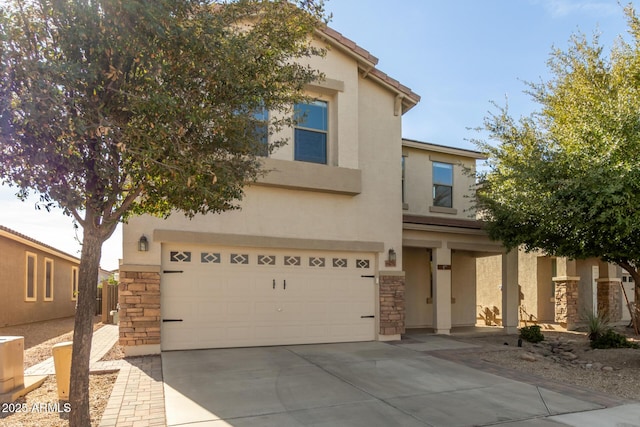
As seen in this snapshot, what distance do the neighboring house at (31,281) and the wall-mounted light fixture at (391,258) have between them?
12911 millimetres

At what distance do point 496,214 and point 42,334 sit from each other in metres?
14.1

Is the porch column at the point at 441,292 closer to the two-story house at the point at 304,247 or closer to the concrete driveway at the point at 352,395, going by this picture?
the two-story house at the point at 304,247

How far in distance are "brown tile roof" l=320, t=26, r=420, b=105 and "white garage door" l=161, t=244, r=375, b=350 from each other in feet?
15.3

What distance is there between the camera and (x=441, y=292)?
13.7 meters

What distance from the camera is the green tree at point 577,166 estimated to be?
29.2 feet

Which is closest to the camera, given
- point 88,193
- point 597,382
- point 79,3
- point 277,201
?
point 79,3

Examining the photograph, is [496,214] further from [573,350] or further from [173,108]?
[173,108]

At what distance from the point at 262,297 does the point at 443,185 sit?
819cm

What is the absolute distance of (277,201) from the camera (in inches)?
439

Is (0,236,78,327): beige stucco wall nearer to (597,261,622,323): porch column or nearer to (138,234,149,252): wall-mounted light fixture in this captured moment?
(138,234,149,252): wall-mounted light fixture

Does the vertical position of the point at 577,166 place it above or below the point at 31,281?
above

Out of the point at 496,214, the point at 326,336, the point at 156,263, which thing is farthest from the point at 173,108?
the point at 496,214

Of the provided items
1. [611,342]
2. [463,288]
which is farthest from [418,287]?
[611,342]

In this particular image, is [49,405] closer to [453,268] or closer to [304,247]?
[304,247]
